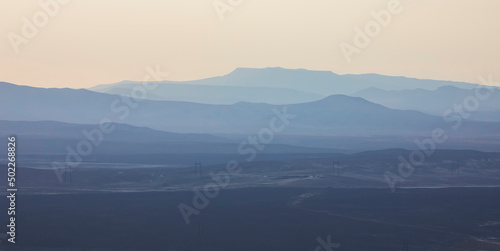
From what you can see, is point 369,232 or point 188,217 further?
point 188,217

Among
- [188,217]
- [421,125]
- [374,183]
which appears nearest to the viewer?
[188,217]

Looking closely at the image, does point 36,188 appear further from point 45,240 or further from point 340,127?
point 340,127

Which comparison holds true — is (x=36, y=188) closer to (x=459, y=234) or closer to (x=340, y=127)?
(x=459, y=234)

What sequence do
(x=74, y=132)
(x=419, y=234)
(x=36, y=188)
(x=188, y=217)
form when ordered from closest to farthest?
(x=419, y=234), (x=188, y=217), (x=36, y=188), (x=74, y=132)

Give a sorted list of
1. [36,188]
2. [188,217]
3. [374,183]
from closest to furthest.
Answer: [188,217] → [36,188] → [374,183]

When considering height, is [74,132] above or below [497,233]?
above

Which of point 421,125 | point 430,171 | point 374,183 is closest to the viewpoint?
point 374,183

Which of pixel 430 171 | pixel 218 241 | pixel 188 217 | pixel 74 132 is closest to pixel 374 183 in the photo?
pixel 430 171

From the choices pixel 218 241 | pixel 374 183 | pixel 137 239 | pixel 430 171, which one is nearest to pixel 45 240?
pixel 137 239

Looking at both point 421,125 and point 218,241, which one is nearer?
point 218,241
